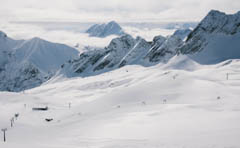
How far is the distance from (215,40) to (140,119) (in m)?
130

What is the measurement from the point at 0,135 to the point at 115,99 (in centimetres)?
2777

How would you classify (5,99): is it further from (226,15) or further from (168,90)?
(226,15)

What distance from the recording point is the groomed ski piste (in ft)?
78.4

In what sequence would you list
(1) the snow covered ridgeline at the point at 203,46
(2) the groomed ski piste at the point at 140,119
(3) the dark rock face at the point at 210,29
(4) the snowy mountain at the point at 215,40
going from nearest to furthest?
(2) the groomed ski piste at the point at 140,119 < (4) the snowy mountain at the point at 215,40 < (1) the snow covered ridgeline at the point at 203,46 < (3) the dark rock face at the point at 210,29

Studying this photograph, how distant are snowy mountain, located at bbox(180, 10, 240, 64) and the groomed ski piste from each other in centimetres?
4745

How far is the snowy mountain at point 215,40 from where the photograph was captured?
142 meters

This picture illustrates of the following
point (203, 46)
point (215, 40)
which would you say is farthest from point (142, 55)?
point (215, 40)

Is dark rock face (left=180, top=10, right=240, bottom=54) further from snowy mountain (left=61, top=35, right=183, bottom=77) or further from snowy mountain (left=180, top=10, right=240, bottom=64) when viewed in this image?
snowy mountain (left=61, top=35, right=183, bottom=77)

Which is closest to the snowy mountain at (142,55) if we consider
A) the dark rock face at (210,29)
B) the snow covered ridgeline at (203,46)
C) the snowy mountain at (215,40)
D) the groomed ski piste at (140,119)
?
the snow covered ridgeline at (203,46)

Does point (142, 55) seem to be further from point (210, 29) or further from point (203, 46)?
point (210, 29)

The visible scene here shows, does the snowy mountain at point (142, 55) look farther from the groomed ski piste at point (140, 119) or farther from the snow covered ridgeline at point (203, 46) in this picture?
the groomed ski piste at point (140, 119)

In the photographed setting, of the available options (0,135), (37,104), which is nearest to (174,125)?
(0,135)

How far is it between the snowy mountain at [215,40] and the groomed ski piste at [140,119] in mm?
47451

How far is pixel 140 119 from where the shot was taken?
36.2 metres
